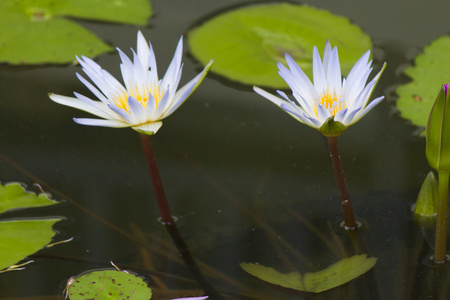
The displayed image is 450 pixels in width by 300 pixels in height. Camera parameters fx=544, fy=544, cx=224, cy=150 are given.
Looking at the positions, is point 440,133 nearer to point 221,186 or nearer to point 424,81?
point 221,186

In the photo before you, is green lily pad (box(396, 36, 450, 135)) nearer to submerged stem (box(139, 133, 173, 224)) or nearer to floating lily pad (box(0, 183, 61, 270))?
submerged stem (box(139, 133, 173, 224))

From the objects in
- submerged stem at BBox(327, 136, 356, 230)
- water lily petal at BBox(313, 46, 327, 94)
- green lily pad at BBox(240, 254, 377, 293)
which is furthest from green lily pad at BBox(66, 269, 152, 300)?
water lily petal at BBox(313, 46, 327, 94)

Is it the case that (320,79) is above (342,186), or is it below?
above

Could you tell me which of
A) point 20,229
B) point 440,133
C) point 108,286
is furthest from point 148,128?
point 440,133

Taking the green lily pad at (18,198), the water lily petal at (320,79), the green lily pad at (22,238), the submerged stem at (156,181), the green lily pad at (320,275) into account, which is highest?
the water lily petal at (320,79)

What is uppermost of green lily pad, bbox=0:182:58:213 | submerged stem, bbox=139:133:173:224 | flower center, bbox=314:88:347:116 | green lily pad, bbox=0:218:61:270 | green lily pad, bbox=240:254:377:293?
flower center, bbox=314:88:347:116

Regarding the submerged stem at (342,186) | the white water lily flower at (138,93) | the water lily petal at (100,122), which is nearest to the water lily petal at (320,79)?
the submerged stem at (342,186)

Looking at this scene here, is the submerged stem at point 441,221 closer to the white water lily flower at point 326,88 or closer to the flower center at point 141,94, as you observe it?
A: the white water lily flower at point 326,88
